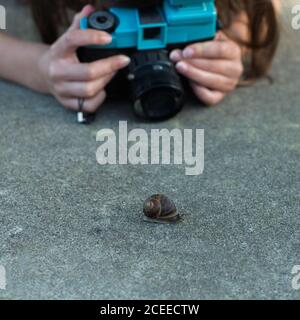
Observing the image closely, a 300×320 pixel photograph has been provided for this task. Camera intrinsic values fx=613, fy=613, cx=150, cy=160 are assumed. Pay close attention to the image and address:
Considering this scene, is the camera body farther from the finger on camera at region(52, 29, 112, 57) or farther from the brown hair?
the brown hair

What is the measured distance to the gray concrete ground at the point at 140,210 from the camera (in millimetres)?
551

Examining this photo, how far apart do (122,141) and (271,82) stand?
0.90 ft

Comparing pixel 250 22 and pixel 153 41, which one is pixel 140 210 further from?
pixel 250 22

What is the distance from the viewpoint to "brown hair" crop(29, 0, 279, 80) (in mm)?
908

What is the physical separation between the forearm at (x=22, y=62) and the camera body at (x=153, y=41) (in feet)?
0.33

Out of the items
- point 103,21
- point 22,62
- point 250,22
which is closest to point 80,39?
point 103,21

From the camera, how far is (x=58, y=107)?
2.73 ft

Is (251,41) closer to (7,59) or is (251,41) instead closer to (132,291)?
(7,59)

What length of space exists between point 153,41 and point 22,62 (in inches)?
8.6

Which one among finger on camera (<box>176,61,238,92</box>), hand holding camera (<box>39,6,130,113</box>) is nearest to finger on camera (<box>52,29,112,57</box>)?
hand holding camera (<box>39,6,130,113</box>)

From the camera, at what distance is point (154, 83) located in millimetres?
732

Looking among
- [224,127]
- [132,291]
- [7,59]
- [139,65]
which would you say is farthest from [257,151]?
[7,59]

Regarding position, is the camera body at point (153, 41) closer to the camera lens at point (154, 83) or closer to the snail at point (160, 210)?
the camera lens at point (154, 83)
